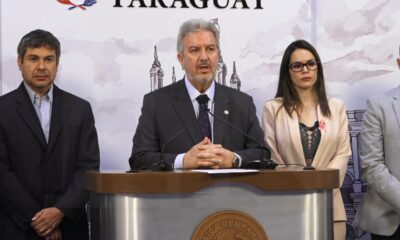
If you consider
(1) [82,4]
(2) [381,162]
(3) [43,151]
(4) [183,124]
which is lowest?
(2) [381,162]

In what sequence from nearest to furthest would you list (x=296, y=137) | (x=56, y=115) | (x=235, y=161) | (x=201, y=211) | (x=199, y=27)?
(x=201, y=211) < (x=235, y=161) < (x=199, y=27) < (x=56, y=115) < (x=296, y=137)

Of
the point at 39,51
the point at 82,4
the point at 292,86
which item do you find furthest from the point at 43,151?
the point at 292,86

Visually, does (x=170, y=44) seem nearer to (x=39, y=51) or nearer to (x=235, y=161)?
(x=39, y=51)

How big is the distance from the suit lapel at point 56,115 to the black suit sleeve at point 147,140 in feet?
1.69

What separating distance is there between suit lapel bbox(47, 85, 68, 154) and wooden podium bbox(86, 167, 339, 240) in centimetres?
114

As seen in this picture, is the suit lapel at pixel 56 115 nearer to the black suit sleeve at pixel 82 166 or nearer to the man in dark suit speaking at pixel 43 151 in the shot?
the man in dark suit speaking at pixel 43 151

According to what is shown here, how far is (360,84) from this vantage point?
4621mm

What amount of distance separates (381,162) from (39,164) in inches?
74.6

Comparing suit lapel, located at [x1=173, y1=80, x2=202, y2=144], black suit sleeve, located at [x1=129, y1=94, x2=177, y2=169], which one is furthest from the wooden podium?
suit lapel, located at [x1=173, y1=80, x2=202, y2=144]

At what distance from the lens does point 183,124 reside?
145 inches

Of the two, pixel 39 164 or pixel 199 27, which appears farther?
pixel 39 164

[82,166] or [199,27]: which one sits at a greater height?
[199,27]

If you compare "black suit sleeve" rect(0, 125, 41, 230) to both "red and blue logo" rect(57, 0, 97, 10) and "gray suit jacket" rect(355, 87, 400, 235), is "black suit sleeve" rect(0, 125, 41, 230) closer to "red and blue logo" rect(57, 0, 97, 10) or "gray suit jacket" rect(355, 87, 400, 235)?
"red and blue logo" rect(57, 0, 97, 10)

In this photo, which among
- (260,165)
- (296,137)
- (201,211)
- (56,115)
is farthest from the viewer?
(296,137)
